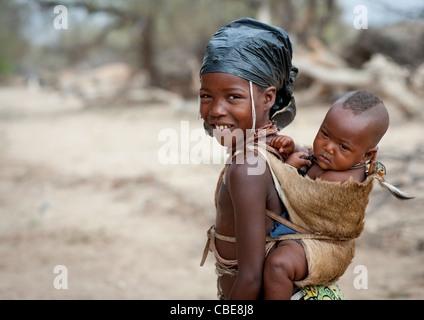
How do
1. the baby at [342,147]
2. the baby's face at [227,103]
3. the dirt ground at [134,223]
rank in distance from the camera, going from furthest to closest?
the dirt ground at [134,223] < the baby's face at [227,103] < the baby at [342,147]

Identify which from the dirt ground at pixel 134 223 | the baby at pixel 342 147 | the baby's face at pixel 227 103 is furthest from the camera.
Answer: the dirt ground at pixel 134 223

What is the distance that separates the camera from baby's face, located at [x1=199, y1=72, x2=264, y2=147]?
1515 millimetres

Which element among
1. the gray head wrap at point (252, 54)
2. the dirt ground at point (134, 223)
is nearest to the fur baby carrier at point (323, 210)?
the gray head wrap at point (252, 54)

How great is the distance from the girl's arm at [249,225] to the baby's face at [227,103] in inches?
6.7

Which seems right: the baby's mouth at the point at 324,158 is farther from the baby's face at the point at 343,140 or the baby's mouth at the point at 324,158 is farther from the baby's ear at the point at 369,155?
the baby's ear at the point at 369,155

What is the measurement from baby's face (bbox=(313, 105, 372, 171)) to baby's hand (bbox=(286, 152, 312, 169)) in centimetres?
7

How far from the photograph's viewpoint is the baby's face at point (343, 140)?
4.65 feet

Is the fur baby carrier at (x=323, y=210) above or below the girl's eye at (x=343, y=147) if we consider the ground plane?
below

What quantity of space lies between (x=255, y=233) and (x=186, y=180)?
4700mm

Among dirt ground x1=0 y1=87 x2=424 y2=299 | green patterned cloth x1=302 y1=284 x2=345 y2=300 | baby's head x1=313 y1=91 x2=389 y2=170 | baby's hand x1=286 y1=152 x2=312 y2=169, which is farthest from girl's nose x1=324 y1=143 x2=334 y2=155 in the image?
dirt ground x1=0 y1=87 x2=424 y2=299

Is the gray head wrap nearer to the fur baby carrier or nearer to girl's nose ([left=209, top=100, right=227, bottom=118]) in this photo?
girl's nose ([left=209, top=100, right=227, bottom=118])

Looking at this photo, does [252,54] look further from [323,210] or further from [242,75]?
[323,210]
